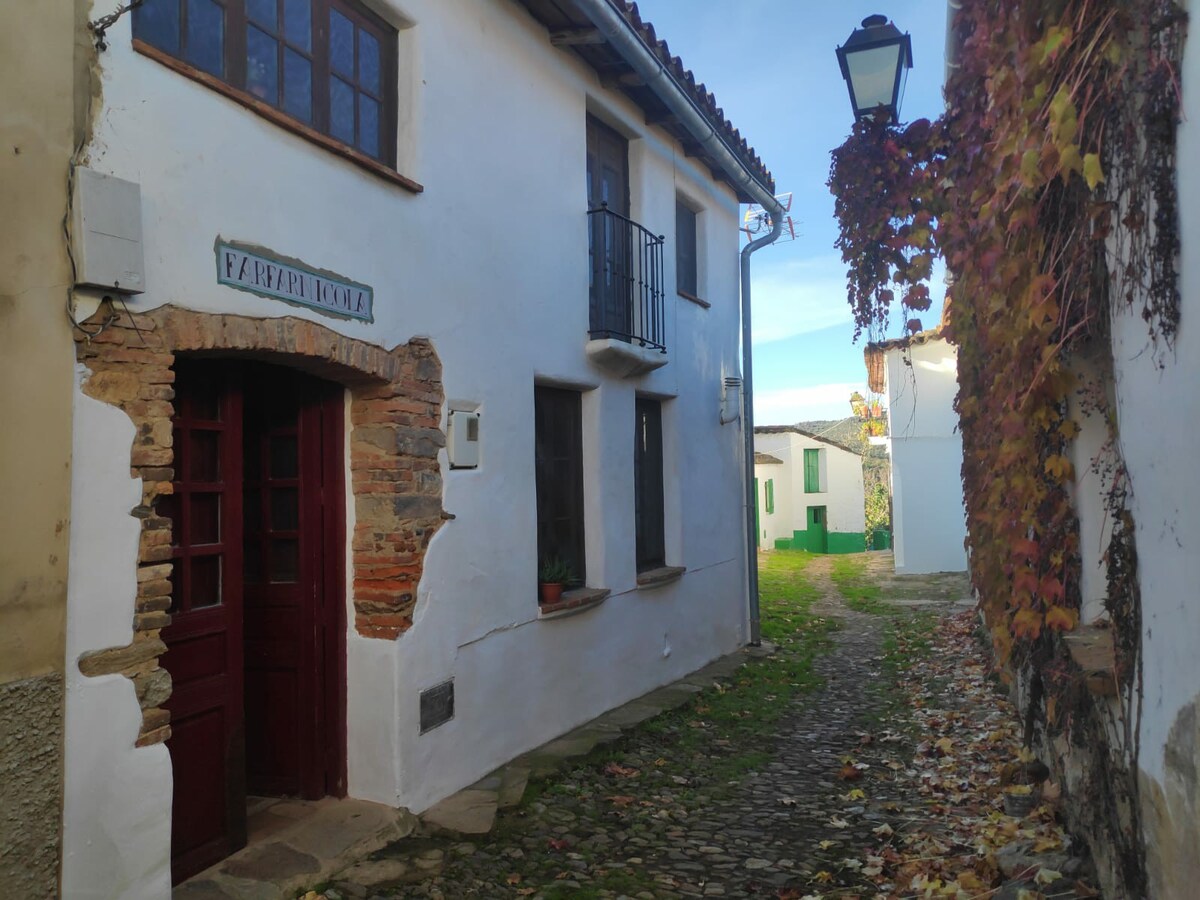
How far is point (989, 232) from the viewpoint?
11.4 feet

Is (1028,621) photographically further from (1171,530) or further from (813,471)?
(813,471)

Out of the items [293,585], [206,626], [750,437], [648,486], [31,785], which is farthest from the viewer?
[750,437]

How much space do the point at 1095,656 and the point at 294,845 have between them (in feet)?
11.7

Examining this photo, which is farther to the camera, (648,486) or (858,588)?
(858,588)

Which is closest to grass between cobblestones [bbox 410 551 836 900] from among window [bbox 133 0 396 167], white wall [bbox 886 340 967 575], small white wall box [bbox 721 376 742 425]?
small white wall box [bbox 721 376 742 425]

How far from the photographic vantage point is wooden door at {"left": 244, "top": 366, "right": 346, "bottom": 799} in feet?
16.2

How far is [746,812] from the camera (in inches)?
213

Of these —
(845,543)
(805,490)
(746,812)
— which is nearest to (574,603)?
(746,812)

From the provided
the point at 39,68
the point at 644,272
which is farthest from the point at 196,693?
the point at 644,272

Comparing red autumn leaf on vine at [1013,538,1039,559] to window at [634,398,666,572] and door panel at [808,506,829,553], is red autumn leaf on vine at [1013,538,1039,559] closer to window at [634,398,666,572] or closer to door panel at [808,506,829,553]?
window at [634,398,666,572]

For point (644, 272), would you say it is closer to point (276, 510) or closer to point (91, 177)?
point (276, 510)

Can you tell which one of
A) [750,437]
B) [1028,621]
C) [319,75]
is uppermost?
[319,75]

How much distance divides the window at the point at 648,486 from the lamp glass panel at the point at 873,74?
435 centimetres

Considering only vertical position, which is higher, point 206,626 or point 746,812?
point 206,626
